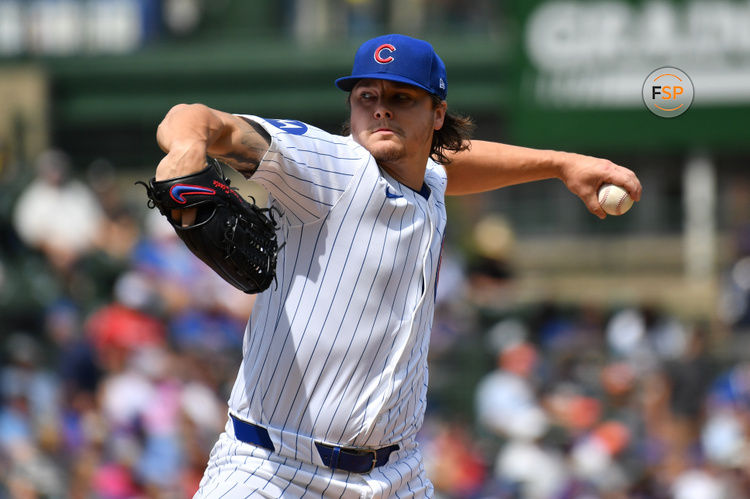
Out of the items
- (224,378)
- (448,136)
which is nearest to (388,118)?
(448,136)

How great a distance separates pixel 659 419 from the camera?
728 centimetres

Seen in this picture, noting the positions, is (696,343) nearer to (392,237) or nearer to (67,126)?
(392,237)

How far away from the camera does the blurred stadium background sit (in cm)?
688

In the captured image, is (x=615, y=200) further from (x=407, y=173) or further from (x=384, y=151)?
(x=384, y=151)

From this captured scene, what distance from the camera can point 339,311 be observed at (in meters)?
2.78

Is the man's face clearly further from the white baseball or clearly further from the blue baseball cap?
the white baseball

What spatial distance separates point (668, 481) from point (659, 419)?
3.08ft

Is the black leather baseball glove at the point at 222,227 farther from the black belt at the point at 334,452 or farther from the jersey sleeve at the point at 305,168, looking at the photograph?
the black belt at the point at 334,452

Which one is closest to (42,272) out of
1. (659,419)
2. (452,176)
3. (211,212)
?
(659,419)

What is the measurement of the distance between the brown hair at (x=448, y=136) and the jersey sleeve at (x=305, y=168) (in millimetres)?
524

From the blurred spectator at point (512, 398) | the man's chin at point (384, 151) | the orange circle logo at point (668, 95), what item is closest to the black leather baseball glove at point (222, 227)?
the man's chin at point (384, 151)

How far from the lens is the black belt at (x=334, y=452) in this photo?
281 cm

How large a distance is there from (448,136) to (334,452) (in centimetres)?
104

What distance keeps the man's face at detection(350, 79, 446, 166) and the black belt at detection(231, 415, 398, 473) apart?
2.47 ft
